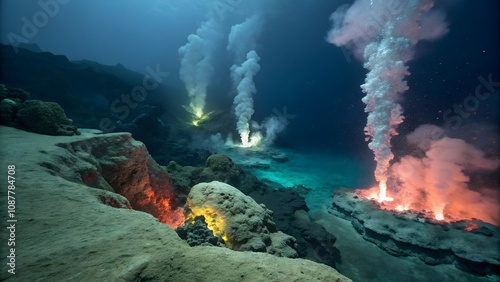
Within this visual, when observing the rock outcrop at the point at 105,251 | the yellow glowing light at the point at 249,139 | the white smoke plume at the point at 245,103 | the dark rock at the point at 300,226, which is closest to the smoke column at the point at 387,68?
the dark rock at the point at 300,226

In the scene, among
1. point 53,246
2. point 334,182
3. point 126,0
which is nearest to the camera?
point 53,246

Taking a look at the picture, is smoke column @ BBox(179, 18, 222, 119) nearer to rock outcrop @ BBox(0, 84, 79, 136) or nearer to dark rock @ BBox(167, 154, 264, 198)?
dark rock @ BBox(167, 154, 264, 198)

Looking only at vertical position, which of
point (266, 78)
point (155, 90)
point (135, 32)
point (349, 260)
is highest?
point (135, 32)

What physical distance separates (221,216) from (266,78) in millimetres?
89204

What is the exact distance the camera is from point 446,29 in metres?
33.7

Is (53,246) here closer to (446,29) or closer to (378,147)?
(378,147)

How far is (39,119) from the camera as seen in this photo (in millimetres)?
6484

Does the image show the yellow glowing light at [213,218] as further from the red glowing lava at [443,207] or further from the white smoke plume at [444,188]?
the white smoke plume at [444,188]

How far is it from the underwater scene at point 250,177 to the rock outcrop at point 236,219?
4cm

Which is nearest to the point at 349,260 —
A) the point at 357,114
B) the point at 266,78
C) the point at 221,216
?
the point at 221,216

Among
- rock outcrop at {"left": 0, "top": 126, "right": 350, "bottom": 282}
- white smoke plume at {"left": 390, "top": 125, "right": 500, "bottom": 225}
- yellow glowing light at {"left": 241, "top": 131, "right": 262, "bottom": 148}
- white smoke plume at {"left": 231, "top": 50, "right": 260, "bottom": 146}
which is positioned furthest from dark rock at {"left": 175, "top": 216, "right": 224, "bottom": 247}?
white smoke plume at {"left": 231, "top": 50, "right": 260, "bottom": 146}

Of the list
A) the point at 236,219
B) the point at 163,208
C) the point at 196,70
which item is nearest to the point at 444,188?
the point at 236,219

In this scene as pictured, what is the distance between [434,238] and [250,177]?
9283mm

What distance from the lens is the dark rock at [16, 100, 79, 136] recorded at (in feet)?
21.2
